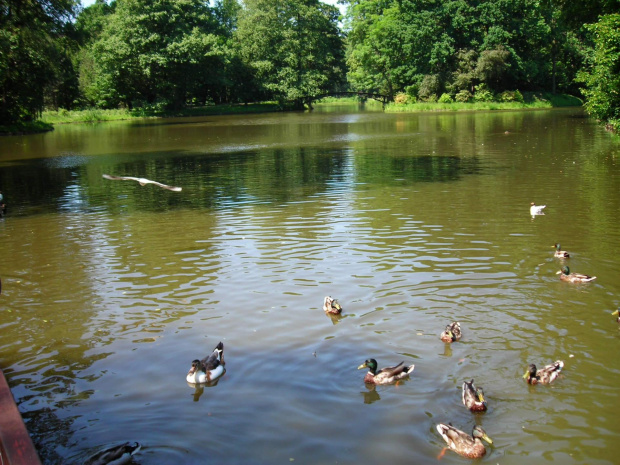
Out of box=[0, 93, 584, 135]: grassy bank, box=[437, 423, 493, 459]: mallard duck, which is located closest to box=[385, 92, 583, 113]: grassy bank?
box=[0, 93, 584, 135]: grassy bank

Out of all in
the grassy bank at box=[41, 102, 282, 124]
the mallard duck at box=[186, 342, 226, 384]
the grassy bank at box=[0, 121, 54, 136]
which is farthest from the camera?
the grassy bank at box=[41, 102, 282, 124]

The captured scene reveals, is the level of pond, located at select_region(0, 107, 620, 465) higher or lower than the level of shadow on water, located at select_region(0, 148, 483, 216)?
lower

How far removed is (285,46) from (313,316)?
8226 centimetres

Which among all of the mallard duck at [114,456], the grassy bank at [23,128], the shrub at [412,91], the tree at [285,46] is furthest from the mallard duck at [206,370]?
the tree at [285,46]

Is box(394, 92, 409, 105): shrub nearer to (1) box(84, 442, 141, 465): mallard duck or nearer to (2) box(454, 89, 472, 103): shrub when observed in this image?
(2) box(454, 89, 472, 103): shrub

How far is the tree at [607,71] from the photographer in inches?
984

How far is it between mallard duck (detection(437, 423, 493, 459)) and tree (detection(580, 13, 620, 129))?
23659 mm

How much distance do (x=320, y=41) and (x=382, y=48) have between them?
15.3m

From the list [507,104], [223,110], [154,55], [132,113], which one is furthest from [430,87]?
[132,113]

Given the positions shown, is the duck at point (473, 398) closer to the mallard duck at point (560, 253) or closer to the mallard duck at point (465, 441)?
the mallard duck at point (465, 441)

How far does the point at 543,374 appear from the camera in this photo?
724cm

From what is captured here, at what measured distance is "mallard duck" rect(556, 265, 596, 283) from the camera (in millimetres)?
10305

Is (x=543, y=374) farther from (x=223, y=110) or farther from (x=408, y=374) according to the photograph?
(x=223, y=110)

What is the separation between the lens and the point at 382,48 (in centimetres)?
7812
